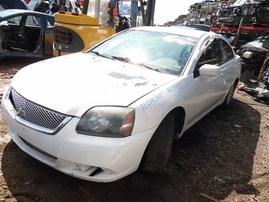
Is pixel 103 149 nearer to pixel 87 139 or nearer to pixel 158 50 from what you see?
pixel 87 139

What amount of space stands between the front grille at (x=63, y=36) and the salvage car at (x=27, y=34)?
3.01 ft

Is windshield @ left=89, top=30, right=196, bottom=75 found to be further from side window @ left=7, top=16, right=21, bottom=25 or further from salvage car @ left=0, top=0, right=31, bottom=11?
salvage car @ left=0, top=0, right=31, bottom=11

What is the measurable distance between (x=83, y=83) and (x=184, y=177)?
4.73 ft

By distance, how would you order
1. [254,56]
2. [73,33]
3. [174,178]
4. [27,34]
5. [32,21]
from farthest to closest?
1. [254,56]
2. [32,21]
3. [27,34]
4. [73,33]
5. [174,178]

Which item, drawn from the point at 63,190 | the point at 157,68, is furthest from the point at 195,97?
the point at 63,190

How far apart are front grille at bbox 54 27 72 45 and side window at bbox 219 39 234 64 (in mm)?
3263

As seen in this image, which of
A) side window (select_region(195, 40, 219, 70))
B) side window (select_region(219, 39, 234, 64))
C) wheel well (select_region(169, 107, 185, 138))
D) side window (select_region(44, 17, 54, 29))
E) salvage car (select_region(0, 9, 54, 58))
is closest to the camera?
wheel well (select_region(169, 107, 185, 138))

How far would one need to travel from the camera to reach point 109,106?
2.26 m

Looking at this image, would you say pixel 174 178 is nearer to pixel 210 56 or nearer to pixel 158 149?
pixel 158 149

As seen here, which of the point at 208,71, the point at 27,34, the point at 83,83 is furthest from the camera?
the point at 27,34

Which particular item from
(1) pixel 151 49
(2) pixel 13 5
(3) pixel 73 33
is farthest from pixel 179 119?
(2) pixel 13 5

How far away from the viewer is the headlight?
219 cm

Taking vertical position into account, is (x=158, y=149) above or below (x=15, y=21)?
below

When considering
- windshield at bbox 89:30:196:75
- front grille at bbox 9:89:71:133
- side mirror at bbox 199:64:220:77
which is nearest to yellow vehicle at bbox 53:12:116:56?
windshield at bbox 89:30:196:75
